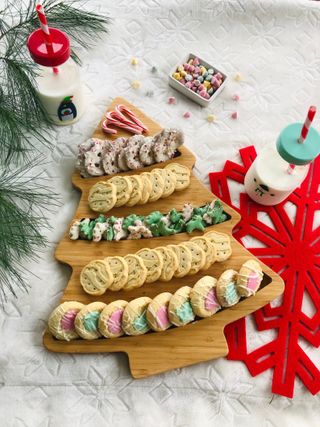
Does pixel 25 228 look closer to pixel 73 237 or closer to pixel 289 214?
pixel 73 237

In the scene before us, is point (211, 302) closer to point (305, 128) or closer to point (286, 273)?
point (286, 273)

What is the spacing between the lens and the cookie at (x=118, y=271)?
0.89m

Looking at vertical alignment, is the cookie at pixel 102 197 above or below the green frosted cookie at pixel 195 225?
below

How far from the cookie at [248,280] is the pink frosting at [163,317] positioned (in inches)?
5.6

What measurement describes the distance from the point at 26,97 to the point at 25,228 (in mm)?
266

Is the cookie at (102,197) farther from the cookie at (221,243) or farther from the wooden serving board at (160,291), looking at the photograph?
the cookie at (221,243)

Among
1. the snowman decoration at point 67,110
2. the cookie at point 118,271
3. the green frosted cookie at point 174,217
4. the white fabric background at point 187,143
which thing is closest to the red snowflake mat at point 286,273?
the white fabric background at point 187,143

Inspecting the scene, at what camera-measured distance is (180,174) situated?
0.99m

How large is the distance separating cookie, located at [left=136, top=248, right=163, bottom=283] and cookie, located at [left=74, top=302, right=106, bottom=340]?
11cm

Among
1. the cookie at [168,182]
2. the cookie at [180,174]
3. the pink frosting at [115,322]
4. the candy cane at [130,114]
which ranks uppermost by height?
the candy cane at [130,114]

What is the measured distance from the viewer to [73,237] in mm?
948

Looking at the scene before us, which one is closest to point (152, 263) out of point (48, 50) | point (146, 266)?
point (146, 266)


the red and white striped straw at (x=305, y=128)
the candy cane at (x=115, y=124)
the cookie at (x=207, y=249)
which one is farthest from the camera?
the candy cane at (x=115, y=124)

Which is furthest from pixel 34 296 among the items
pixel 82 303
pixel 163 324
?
pixel 163 324
